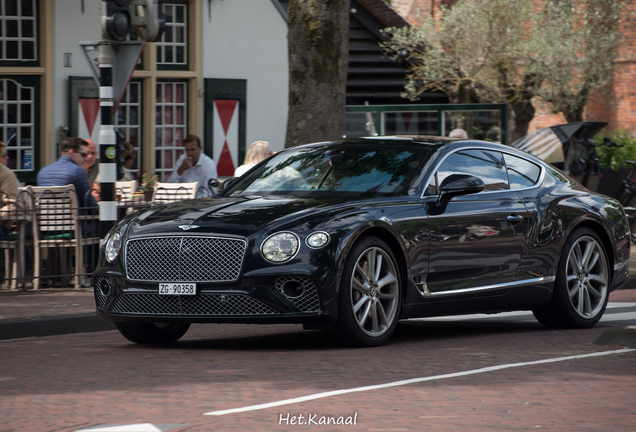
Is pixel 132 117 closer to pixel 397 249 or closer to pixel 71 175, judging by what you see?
pixel 71 175

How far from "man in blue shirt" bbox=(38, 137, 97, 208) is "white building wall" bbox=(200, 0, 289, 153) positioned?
6011 mm

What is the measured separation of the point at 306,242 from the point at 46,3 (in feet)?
34.0

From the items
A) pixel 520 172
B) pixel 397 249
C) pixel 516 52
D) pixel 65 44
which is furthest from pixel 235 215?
pixel 516 52

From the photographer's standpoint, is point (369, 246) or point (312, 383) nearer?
point (312, 383)

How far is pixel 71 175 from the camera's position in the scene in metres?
12.5

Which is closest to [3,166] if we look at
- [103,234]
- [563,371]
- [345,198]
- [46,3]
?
[103,234]

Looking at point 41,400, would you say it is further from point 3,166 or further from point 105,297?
point 3,166

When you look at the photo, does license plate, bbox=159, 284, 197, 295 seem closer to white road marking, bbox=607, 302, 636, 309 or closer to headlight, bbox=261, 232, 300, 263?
headlight, bbox=261, 232, 300, 263

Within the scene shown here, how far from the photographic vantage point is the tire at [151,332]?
8062mm

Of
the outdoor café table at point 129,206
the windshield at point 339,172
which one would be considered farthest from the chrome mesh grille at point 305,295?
the outdoor café table at point 129,206

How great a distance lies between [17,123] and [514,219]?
32.1 feet

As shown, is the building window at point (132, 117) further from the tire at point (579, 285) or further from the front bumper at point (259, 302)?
the front bumper at point (259, 302)

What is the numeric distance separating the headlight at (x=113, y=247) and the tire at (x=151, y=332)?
0.56m

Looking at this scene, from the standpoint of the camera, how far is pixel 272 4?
1927 cm
